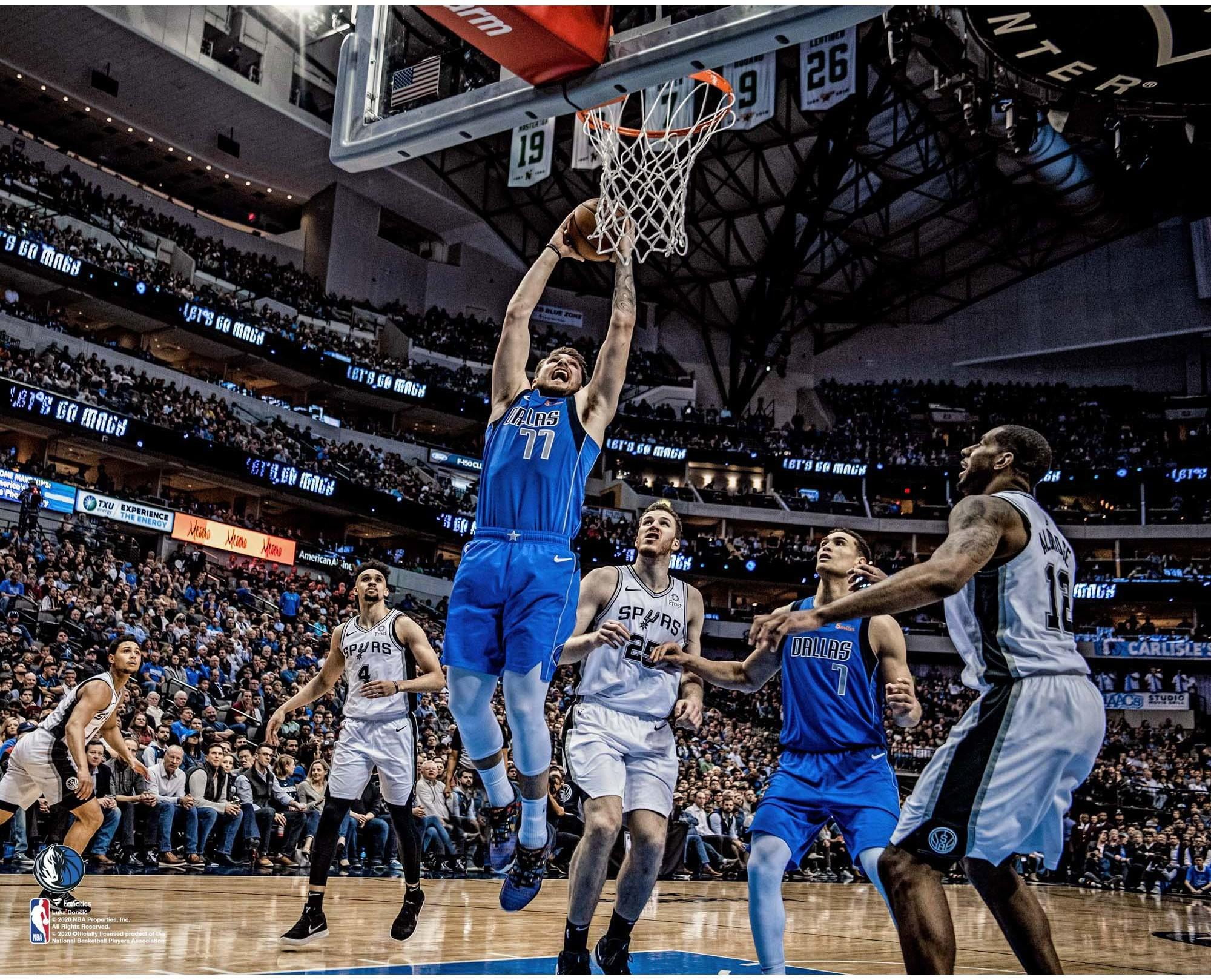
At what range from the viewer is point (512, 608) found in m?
5.21

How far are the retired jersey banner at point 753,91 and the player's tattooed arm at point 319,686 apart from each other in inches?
532

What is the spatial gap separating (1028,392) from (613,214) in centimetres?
4293

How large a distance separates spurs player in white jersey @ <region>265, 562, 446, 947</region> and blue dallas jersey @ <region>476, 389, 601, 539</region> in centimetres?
207

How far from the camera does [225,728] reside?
14305mm

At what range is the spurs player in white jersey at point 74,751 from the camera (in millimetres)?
7789

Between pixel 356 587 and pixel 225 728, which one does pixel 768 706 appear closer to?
pixel 225 728

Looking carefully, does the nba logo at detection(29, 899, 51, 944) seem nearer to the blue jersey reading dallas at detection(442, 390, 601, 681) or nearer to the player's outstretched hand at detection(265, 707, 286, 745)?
the player's outstretched hand at detection(265, 707, 286, 745)

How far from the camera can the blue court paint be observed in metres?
5.85

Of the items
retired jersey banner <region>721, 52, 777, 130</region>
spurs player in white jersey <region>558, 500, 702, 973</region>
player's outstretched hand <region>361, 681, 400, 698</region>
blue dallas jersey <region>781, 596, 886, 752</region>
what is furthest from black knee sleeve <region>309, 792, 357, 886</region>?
retired jersey banner <region>721, 52, 777, 130</region>

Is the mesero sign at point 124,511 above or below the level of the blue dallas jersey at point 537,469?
above

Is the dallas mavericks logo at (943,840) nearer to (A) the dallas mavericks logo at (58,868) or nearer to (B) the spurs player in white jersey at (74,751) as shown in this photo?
(A) the dallas mavericks logo at (58,868)

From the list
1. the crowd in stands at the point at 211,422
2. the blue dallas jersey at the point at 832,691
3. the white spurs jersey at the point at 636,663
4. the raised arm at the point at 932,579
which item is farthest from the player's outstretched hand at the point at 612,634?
the crowd in stands at the point at 211,422

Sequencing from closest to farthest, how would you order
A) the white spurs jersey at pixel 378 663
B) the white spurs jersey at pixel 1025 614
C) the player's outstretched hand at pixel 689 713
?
the white spurs jersey at pixel 1025 614 < the player's outstretched hand at pixel 689 713 < the white spurs jersey at pixel 378 663

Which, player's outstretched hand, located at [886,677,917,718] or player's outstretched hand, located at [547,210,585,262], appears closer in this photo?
player's outstretched hand, located at [886,677,917,718]
